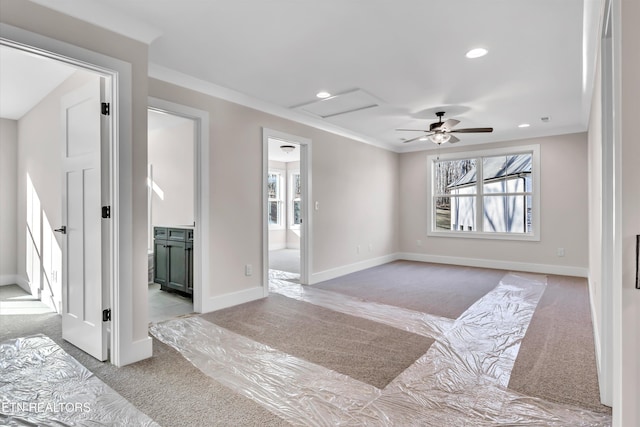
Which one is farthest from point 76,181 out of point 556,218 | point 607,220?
point 556,218

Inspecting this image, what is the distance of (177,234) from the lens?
4293 mm

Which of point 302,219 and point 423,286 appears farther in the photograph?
point 302,219

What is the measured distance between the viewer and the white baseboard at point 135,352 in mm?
2395

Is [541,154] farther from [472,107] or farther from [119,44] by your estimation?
[119,44]

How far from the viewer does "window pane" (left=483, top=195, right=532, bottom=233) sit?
6.14 m

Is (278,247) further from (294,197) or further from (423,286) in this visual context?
(423,286)

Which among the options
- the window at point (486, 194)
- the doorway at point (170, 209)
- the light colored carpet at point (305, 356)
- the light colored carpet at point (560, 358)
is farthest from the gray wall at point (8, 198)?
the window at point (486, 194)

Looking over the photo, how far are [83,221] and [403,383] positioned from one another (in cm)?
260

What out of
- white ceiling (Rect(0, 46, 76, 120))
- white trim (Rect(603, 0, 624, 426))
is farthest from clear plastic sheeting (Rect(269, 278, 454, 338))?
white ceiling (Rect(0, 46, 76, 120))

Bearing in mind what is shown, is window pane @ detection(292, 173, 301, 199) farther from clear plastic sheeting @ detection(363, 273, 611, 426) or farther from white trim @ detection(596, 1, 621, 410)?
white trim @ detection(596, 1, 621, 410)

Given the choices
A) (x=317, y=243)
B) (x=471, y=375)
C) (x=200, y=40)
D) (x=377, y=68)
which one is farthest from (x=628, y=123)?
(x=317, y=243)

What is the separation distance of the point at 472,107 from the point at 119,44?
4.09 meters

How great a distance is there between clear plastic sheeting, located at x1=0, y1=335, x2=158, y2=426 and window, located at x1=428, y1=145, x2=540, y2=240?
247 inches

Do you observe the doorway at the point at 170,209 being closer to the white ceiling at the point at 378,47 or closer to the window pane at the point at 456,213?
the white ceiling at the point at 378,47
